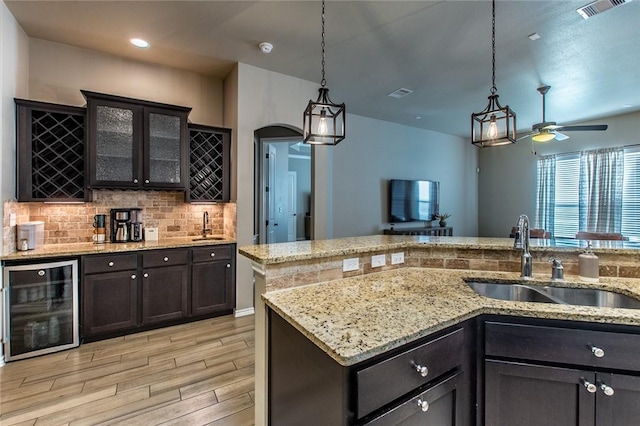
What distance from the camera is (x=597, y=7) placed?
2.53 m

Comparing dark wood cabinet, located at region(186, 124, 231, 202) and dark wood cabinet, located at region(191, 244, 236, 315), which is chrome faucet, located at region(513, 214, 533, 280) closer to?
dark wood cabinet, located at region(191, 244, 236, 315)

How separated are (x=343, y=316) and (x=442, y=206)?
6.75 meters

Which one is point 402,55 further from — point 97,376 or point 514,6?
point 97,376

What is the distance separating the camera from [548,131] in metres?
4.25

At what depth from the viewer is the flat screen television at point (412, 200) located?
6.30 m

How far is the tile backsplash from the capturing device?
3.16 metres

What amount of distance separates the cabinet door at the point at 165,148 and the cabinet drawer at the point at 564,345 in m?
3.49

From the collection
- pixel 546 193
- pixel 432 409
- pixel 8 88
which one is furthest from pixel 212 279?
pixel 546 193

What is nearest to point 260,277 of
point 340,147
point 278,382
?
point 278,382

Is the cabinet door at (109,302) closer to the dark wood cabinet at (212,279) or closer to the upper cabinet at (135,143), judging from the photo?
the dark wood cabinet at (212,279)

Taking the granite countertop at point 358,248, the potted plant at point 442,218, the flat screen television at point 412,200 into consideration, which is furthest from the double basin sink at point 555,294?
the potted plant at point 442,218

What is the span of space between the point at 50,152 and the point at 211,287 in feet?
7.05

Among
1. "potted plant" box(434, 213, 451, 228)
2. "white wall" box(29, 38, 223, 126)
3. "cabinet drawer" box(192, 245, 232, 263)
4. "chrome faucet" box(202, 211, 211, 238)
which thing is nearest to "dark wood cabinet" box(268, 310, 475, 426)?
"cabinet drawer" box(192, 245, 232, 263)

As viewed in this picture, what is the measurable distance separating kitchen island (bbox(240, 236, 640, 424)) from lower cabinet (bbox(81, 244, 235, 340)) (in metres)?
1.98
